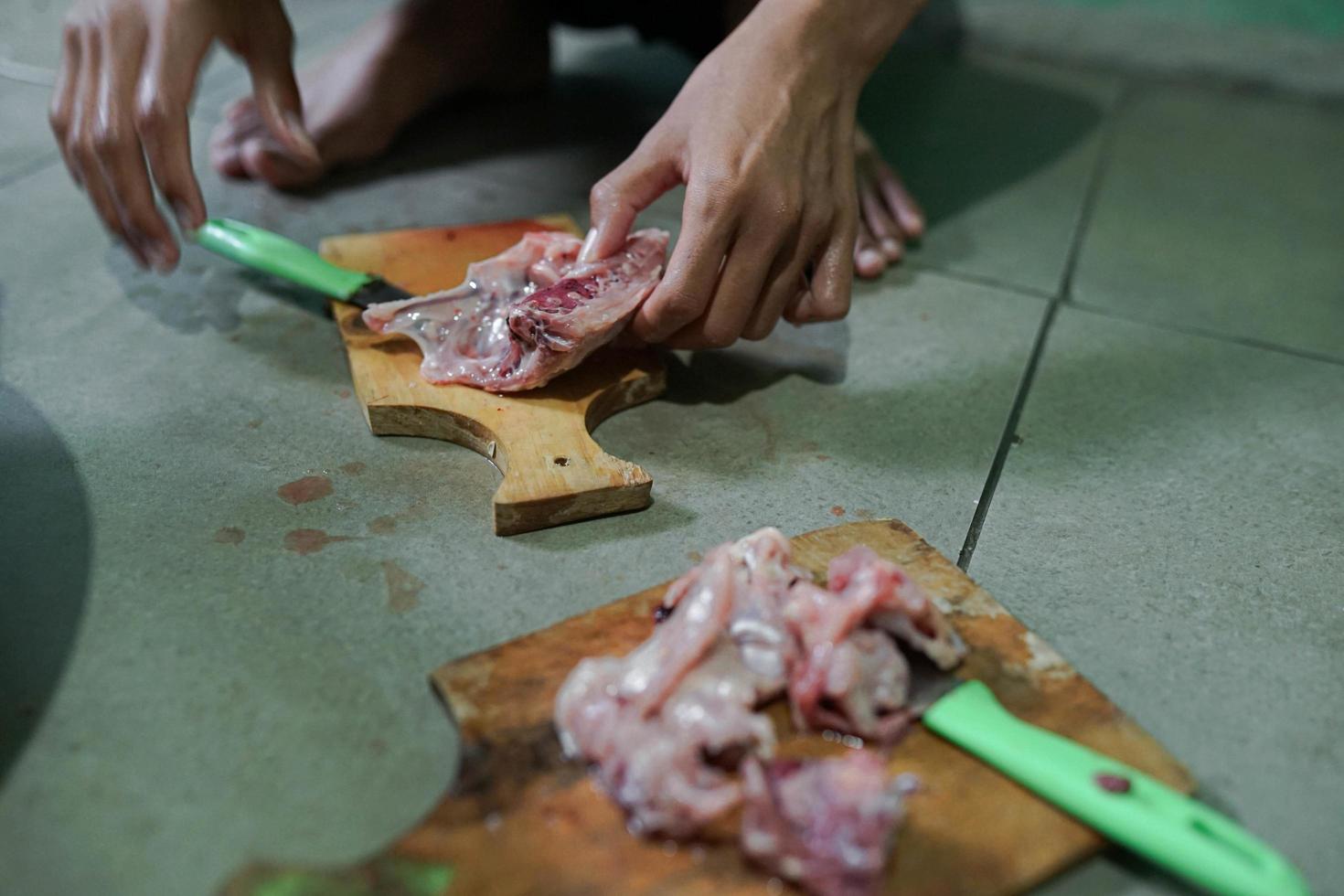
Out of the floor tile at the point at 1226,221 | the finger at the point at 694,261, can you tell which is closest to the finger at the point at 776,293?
the finger at the point at 694,261

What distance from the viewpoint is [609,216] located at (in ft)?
4.94

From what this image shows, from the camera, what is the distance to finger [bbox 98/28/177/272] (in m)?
1.58

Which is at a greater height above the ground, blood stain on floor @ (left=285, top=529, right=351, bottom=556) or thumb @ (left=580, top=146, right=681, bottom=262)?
thumb @ (left=580, top=146, right=681, bottom=262)

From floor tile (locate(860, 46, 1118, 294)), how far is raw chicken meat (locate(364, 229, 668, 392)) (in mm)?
765

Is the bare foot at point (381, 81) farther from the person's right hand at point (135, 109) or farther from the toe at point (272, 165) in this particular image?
the person's right hand at point (135, 109)

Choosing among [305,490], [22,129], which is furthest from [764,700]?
[22,129]

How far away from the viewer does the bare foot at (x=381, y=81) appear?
2096 mm

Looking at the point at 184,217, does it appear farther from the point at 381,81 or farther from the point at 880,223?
the point at 880,223

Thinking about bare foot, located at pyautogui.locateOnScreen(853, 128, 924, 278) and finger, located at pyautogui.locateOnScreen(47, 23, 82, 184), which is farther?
bare foot, located at pyautogui.locateOnScreen(853, 128, 924, 278)

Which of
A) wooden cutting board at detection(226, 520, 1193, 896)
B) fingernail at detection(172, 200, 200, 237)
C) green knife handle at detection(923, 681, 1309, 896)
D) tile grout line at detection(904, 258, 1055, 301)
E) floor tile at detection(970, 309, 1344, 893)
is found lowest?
tile grout line at detection(904, 258, 1055, 301)

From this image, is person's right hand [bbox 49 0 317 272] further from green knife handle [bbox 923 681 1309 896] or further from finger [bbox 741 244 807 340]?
green knife handle [bbox 923 681 1309 896]

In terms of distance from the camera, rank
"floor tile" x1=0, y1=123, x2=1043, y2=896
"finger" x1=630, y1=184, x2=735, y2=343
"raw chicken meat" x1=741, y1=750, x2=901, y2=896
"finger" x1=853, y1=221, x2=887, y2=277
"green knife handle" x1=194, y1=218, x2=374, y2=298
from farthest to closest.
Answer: "finger" x1=853, y1=221, x2=887, y2=277 → "green knife handle" x1=194, y1=218, x2=374, y2=298 → "finger" x1=630, y1=184, x2=735, y2=343 → "floor tile" x1=0, y1=123, x2=1043, y2=896 → "raw chicken meat" x1=741, y1=750, x2=901, y2=896

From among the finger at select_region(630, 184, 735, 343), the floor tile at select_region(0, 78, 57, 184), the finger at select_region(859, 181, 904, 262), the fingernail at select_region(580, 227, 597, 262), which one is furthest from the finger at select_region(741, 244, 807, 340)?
the floor tile at select_region(0, 78, 57, 184)

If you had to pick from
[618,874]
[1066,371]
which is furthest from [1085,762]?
[1066,371]
